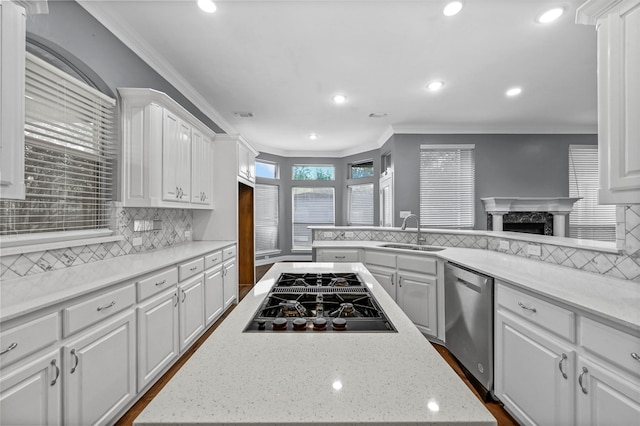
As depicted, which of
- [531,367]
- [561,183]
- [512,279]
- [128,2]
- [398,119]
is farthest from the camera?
[561,183]

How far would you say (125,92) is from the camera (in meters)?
2.36

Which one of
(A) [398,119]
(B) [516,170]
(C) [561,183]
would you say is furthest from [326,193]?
(C) [561,183]

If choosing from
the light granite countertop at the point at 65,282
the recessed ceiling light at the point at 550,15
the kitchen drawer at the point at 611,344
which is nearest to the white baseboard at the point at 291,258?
the light granite countertop at the point at 65,282

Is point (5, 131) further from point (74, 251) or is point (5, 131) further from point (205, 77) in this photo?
point (205, 77)

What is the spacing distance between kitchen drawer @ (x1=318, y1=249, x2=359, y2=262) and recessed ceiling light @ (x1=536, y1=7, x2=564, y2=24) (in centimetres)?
266

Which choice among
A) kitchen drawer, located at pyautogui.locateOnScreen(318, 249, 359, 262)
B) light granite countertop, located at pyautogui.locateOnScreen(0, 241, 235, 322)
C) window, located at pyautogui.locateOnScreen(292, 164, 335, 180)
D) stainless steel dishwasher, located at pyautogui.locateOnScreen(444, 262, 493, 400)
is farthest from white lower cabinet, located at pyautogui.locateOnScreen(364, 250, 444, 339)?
window, located at pyautogui.locateOnScreen(292, 164, 335, 180)

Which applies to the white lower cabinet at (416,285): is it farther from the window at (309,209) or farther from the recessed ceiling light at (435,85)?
the window at (309,209)

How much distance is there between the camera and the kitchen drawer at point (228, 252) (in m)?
3.38

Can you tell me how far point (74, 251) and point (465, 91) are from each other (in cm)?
438

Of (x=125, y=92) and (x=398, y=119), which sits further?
(x=398, y=119)

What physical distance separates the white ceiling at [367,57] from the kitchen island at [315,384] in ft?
7.70

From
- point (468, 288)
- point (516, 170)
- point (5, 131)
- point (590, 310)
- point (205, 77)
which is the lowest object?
point (468, 288)

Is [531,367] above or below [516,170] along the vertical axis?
below

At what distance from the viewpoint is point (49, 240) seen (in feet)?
5.78
